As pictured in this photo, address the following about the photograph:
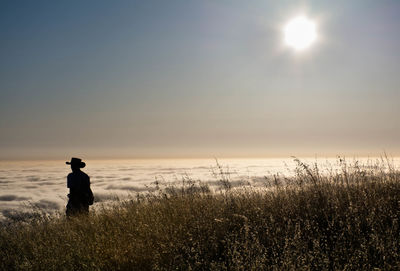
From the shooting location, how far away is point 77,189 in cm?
988

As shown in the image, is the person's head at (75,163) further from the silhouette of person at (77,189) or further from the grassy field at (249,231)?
the grassy field at (249,231)

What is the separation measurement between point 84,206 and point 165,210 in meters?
3.81

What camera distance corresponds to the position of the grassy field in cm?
430

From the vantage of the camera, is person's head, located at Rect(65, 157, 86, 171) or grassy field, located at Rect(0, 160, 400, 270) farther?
person's head, located at Rect(65, 157, 86, 171)

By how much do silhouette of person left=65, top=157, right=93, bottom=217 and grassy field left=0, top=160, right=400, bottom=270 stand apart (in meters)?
0.64

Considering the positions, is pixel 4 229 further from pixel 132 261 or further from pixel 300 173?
pixel 300 173

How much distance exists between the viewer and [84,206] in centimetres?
999

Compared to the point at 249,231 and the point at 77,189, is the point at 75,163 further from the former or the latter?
the point at 249,231

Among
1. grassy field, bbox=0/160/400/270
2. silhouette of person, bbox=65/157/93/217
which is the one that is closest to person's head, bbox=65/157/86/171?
silhouette of person, bbox=65/157/93/217

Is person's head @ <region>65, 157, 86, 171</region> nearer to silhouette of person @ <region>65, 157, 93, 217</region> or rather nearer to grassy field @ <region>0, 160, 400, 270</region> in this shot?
silhouette of person @ <region>65, 157, 93, 217</region>

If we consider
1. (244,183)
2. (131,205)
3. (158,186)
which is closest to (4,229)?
(131,205)

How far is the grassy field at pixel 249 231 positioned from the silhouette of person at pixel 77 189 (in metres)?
0.64

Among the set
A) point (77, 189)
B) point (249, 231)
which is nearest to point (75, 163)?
point (77, 189)

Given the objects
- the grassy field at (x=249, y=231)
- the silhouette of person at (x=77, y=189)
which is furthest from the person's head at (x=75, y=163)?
the grassy field at (x=249, y=231)
